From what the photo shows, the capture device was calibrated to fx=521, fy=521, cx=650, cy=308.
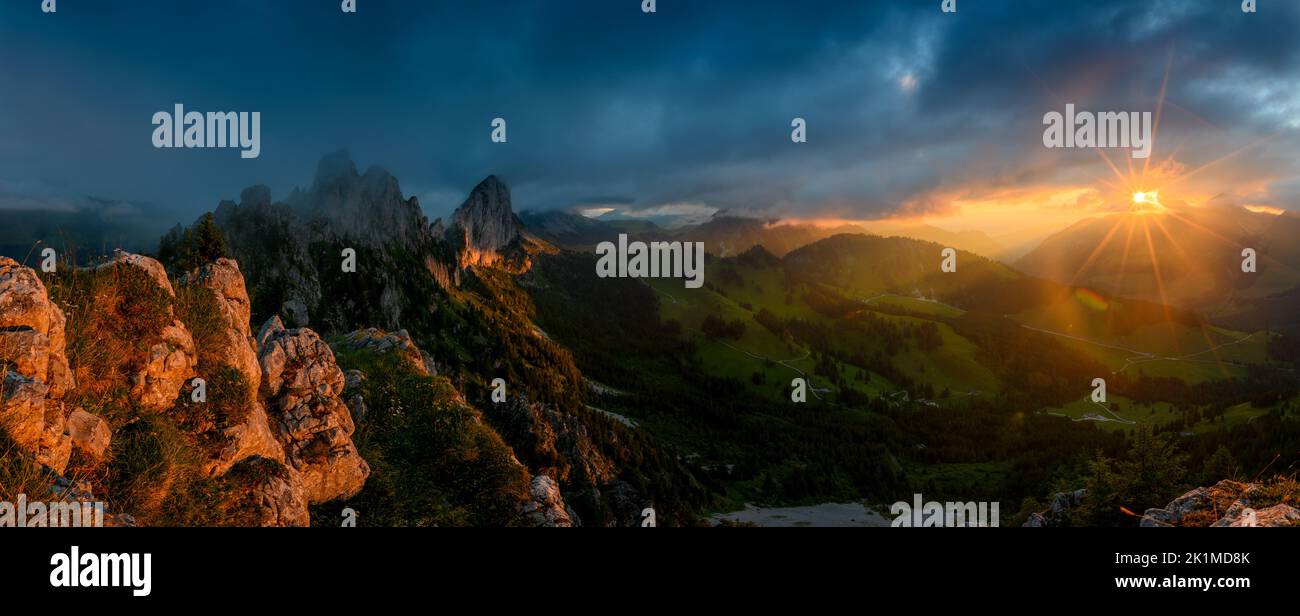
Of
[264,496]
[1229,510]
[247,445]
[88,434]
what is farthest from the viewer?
[247,445]

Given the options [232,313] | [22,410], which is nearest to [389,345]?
[232,313]

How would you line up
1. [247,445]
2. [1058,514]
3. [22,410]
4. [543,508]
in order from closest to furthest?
1. [22,410]
2. [247,445]
3. [543,508]
4. [1058,514]

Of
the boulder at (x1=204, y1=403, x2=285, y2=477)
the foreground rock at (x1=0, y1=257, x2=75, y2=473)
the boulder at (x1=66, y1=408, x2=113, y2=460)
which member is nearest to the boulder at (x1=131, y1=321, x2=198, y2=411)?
the foreground rock at (x1=0, y1=257, x2=75, y2=473)

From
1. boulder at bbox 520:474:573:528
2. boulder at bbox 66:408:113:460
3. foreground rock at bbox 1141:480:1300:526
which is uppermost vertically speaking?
boulder at bbox 66:408:113:460

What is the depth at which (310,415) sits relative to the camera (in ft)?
67.6

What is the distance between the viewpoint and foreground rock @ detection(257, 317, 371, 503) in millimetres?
19156

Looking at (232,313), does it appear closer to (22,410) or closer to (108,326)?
(108,326)

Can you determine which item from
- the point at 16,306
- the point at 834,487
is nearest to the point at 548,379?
the point at 834,487

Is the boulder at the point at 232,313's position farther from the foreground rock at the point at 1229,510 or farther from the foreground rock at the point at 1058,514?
the foreground rock at the point at 1058,514

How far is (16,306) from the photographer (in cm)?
1177

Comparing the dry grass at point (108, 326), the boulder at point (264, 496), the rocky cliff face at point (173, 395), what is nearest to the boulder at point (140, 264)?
the rocky cliff face at point (173, 395)

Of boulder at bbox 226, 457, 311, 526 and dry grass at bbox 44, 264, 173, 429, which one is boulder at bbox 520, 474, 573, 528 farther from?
dry grass at bbox 44, 264, 173, 429

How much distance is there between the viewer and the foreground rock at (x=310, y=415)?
62.8ft
